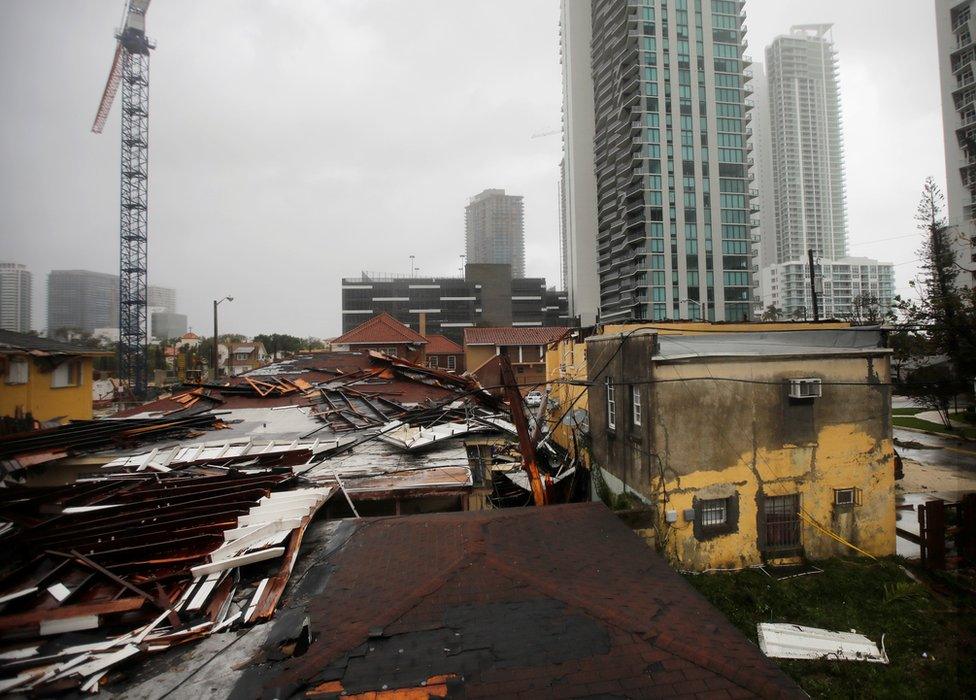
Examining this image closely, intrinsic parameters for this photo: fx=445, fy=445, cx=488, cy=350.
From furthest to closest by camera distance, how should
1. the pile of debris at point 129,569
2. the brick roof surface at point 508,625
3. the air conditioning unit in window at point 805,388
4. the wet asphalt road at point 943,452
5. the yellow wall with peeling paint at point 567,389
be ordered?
the wet asphalt road at point 943,452
the yellow wall with peeling paint at point 567,389
the air conditioning unit in window at point 805,388
the pile of debris at point 129,569
the brick roof surface at point 508,625

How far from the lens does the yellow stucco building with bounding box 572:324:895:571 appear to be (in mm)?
10422

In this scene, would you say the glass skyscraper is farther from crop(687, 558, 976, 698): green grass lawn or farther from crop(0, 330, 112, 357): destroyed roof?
crop(0, 330, 112, 357): destroyed roof

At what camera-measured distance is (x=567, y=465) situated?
15805mm

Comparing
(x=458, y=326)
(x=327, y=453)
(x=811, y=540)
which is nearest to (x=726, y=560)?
(x=811, y=540)

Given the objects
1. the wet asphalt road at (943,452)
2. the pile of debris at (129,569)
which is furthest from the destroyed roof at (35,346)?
the wet asphalt road at (943,452)

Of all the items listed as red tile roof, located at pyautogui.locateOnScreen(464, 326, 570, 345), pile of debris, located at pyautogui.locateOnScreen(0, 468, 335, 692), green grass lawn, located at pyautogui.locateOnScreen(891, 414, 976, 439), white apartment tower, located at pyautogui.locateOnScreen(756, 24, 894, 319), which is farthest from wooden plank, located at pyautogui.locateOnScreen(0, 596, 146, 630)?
white apartment tower, located at pyautogui.locateOnScreen(756, 24, 894, 319)

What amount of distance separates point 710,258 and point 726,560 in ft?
196

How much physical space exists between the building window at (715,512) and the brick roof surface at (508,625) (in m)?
4.52

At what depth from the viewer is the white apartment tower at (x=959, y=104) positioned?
46938mm

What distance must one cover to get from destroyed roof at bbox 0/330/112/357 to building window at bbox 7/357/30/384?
17.0 inches

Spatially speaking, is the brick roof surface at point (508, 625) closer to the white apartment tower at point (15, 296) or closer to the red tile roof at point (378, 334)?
A: the white apartment tower at point (15, 296)

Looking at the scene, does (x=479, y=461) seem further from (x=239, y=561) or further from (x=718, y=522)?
(x=239, y=561)

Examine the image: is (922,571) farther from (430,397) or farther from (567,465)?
(430,397)

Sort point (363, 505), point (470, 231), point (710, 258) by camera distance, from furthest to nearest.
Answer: point (470, 231), point (710, 258), point (363, 505)
